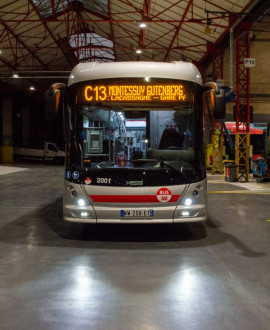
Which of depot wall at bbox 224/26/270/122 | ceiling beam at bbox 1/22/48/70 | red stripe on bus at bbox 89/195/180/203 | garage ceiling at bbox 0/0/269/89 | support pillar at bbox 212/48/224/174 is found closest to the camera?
red stripe on bus at bbox 89/195/180/203

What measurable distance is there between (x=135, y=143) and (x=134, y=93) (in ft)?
2.73

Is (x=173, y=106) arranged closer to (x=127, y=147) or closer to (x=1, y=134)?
(x=127, y=147)

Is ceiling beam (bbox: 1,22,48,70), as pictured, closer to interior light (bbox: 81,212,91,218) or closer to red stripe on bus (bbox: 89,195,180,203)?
interior light (bbox: 81,212,91,218)

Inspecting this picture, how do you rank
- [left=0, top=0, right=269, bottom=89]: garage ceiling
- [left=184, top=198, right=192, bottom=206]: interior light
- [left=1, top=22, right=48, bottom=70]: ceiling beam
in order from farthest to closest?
[left=1, top=22, right=48, bottom=70]: ceiling beam < [left=0, top=0, right=269, bottom=89]: garage ceiling < [left=184, top=198, right=192, bottom=206]: interior light

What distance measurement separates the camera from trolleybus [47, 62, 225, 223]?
20.7 ft

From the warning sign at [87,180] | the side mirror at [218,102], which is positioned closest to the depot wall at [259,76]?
the side mirror at [218,102]

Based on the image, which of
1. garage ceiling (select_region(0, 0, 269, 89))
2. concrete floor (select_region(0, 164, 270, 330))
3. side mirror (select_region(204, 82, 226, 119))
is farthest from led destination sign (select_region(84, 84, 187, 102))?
garage ceiling (select_region(0, 0, 269, 89))

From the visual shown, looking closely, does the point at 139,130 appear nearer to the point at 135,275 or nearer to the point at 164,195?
the point at 164,195

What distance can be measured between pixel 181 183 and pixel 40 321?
3460 millimetres

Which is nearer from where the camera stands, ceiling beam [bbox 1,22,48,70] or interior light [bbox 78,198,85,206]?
interior light [bbox 78,198,85,206]

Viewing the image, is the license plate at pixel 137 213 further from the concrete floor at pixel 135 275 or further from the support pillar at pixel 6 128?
the support pillar at pixel 6 128

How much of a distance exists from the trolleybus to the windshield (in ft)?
0.05

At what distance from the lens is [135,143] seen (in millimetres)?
6719

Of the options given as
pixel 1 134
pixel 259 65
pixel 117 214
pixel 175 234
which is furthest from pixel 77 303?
pixel 1 134
